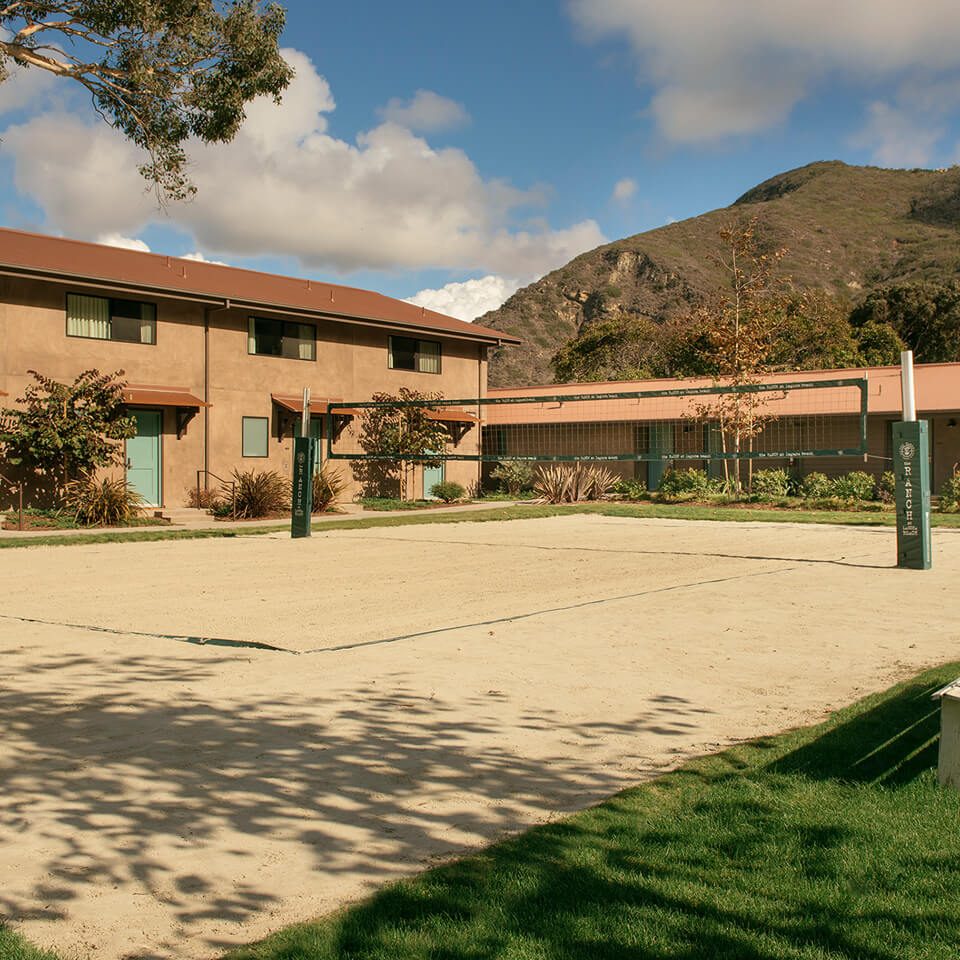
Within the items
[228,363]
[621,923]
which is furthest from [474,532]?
[621,923]

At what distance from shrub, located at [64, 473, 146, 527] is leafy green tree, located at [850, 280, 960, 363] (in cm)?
5135

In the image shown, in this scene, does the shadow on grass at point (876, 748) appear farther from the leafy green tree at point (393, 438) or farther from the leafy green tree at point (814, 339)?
the leafy green tree at point (814, 339)

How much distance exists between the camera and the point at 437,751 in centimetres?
479

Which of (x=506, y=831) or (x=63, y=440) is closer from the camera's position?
(x=506, y=831)

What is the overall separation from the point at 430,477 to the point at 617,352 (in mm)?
33573

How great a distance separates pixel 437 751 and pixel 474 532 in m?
13.4

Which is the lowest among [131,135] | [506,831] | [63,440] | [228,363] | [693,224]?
[506,831]

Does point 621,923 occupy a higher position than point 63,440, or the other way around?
point 63,440

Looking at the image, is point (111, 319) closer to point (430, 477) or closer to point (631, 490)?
point (430, 477)

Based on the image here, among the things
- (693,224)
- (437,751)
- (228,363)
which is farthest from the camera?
(693,224)

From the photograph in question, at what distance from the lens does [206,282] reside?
26.6 metres

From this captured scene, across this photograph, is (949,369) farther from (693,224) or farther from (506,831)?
(693,224)

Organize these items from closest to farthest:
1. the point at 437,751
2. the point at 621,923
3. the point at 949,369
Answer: the point at 621,923
the point at 437,751
the point at 949,369

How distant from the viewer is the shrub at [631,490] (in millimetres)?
28309
